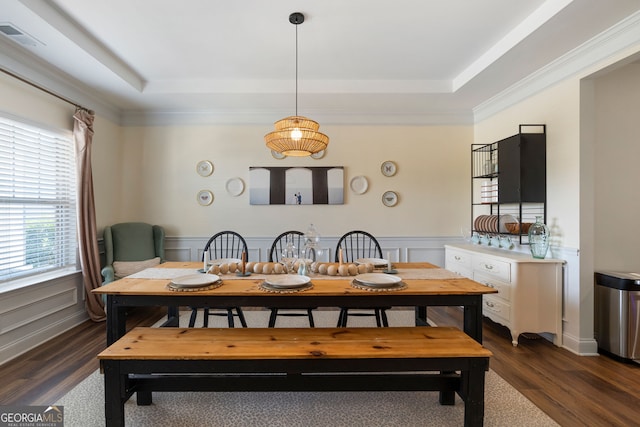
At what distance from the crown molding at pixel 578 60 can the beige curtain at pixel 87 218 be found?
494cm

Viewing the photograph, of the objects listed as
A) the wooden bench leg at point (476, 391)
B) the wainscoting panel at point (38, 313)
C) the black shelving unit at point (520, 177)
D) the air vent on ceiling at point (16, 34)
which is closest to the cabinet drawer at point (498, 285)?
the black shelving unit at point (520, 177)

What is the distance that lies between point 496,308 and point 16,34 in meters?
4.85

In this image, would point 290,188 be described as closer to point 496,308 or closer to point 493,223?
point 493,223

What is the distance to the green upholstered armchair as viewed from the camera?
3.45 m

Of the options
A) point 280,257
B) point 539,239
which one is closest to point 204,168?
point 280,257

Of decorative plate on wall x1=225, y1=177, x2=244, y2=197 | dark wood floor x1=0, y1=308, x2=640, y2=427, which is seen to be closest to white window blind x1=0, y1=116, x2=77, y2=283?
dark wood floor x1=0, y1=308, x2=640, y2=427

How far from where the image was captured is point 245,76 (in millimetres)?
3410

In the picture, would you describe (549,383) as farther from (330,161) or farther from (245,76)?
(245,76)

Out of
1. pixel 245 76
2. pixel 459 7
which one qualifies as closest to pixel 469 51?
pixel 459 7

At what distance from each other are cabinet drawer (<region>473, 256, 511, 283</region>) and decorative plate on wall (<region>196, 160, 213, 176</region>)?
3.63 meters

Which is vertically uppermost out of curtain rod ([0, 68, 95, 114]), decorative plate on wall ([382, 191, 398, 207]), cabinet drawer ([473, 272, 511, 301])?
curtain rod ([0, 68, 95, 114])

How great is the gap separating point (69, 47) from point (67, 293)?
2.45 meters

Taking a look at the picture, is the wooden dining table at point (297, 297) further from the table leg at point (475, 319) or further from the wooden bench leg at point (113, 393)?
the wooden bench leg at point (113, 393)

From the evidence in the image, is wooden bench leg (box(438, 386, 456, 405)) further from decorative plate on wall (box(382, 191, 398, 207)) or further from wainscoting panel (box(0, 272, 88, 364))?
wainscoting panel (box(0, 272, 88, 364))
